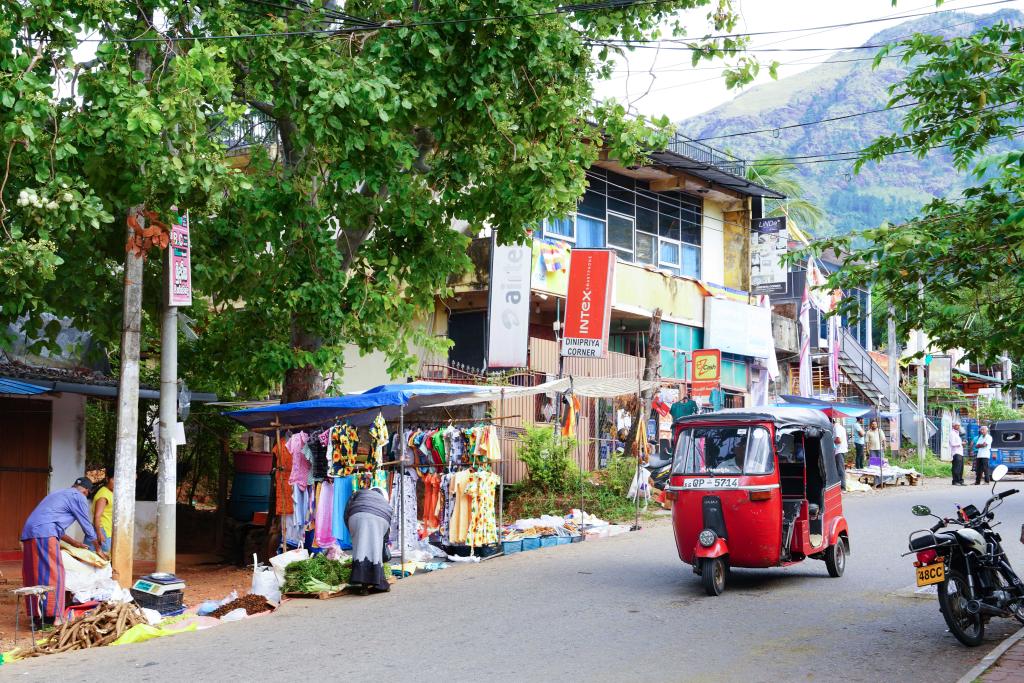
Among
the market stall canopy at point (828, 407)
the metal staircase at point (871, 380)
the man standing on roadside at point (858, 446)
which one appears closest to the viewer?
the market stall canopy at point (828, 407)

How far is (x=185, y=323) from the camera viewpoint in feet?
50.8

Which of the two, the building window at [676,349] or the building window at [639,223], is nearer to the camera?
the building window at [639,223]

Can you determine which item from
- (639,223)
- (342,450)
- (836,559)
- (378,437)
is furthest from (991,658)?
(639,223)

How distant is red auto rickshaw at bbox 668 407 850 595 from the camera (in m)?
12.2

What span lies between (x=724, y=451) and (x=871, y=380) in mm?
32656

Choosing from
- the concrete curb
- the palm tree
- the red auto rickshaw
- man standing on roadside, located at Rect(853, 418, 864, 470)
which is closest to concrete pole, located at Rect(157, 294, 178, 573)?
the red auto rickshaw

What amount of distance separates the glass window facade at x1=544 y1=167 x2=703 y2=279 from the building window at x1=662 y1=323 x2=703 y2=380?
6.76 ft

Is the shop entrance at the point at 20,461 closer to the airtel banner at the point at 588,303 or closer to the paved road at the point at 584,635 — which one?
the paved road at the point at 584,635

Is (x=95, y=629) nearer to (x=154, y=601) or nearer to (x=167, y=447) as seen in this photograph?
(x=154, y=601)

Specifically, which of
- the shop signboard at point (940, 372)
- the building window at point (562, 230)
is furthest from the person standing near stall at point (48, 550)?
the shop signboard at point (940, 372)

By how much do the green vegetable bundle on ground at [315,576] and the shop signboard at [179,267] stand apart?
135 inches

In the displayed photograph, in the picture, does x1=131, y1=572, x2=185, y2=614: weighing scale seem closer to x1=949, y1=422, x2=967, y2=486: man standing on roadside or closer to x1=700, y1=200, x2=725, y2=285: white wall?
x1=700, y1=200, x2=725, y2=285: white wall

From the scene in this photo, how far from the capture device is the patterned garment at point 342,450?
14227 millimetres

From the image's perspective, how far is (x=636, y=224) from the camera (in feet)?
99.8
